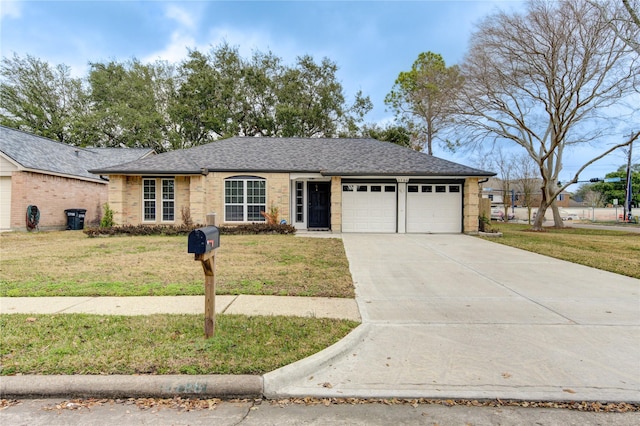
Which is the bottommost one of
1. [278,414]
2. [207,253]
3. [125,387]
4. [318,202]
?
[278,414]

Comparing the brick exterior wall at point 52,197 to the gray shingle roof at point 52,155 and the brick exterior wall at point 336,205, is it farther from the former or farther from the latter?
the brick exterior wall at point 336,205

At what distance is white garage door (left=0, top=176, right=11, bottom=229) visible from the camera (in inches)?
614

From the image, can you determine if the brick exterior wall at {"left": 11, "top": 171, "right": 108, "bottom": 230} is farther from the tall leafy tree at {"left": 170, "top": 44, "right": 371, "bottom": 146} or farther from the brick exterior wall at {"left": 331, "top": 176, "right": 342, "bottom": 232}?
the brick exterior wall at {"left": 331, "top": 176, "right": 342, "bottom": 232}

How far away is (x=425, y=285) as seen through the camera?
6680mm

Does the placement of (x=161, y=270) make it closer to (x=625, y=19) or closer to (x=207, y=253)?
(x=207, y=253)

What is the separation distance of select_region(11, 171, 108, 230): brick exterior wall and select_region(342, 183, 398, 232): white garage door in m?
15.2

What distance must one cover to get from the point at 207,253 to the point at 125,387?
1364mm

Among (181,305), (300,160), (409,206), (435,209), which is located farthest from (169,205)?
(435,209)

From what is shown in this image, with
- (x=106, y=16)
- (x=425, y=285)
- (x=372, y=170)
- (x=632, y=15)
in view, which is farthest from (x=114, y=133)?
(x=632, y=15)

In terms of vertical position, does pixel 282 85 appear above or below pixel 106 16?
above

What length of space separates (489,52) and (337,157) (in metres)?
9.98

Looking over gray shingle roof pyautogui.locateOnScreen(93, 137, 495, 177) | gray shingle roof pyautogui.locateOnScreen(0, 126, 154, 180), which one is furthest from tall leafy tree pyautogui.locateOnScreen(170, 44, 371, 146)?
gray shingle roof pyautogui.locateOnScreen(93, 137, 495, 177)

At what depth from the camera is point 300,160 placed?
56.9ft

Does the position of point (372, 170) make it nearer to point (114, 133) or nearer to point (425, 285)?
point (425, 285)
